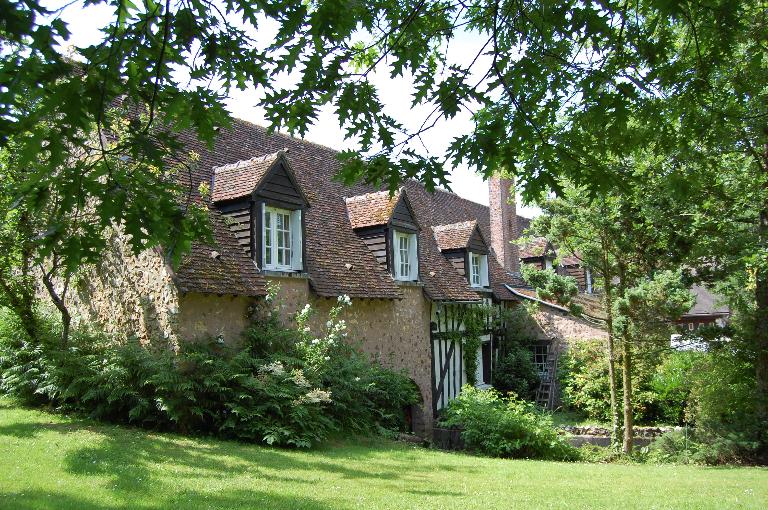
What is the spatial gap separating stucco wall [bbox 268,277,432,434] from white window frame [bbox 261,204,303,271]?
0.32 meters

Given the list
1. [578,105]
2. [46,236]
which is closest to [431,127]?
[578,105]

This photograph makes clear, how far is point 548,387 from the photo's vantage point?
21062mm

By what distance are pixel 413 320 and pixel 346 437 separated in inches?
210

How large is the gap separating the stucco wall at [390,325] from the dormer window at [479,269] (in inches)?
142

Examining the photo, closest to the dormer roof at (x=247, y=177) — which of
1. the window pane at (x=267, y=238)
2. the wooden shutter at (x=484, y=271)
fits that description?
the window pane at (x=267, y=238)

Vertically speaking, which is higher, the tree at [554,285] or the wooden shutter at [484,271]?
the wooden shutter at [484,271]

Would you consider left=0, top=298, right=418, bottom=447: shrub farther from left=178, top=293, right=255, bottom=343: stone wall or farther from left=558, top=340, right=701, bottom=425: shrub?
left=558, top=340, right=701, bottom=425: shrub

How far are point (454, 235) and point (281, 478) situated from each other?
12.9 meters

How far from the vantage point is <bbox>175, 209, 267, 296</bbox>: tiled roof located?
395 inches

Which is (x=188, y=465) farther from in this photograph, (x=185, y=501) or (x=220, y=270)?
(x=220, y=270)

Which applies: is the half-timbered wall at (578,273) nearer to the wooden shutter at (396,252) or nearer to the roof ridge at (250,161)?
the wooden shutter at (396,252)

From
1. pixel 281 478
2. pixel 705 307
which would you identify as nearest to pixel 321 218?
pixel 281 478

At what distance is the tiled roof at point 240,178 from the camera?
11695 mm

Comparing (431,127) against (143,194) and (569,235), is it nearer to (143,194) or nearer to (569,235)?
(143,194)
